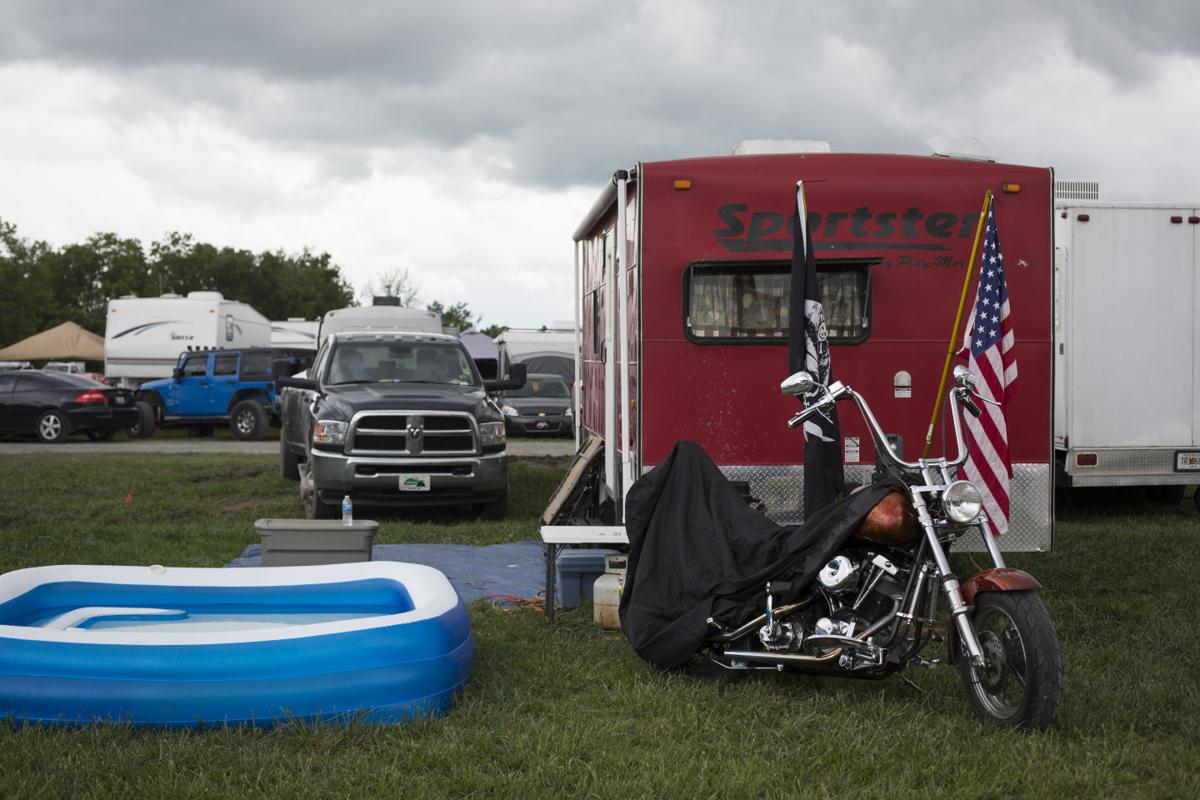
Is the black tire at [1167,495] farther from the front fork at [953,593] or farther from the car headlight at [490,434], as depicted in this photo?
the front fork at [953,593]

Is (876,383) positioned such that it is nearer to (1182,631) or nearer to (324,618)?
(1182,631)

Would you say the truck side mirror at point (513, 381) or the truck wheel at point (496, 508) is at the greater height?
the truck side mirror at point (513, 381)

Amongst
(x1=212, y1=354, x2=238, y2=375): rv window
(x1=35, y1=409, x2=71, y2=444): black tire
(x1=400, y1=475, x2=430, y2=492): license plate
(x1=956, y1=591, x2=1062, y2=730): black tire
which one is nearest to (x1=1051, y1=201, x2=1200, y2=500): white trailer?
(x1=400, y1=475, x2=430, y2=492): license plate

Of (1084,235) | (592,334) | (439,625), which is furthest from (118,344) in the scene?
(439,625)

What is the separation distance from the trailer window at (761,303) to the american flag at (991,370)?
866 mm

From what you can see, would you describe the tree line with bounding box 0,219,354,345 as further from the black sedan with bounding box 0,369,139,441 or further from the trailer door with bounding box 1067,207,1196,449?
the trailer door with bounding box 1067,207,1196,449

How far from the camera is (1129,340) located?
1070 centimetres

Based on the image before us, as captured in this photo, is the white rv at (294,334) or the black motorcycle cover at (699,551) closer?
the black motorcycle cover at (699,551)

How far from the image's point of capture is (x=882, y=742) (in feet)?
14.4

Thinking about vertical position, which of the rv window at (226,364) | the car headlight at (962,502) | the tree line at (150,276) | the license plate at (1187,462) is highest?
the tree line at (150,276)

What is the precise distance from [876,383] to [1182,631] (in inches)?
84.3

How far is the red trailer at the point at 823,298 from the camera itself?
23.8 feet

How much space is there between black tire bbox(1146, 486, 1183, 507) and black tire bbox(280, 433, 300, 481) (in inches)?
364

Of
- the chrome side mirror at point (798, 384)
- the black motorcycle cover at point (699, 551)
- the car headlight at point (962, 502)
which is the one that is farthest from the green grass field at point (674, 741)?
the chrome side mirror at point (798, 384)
